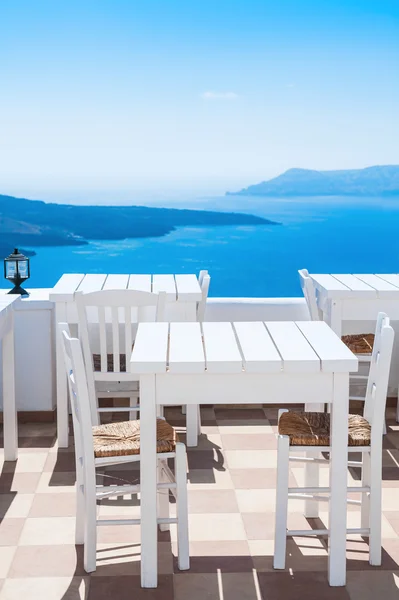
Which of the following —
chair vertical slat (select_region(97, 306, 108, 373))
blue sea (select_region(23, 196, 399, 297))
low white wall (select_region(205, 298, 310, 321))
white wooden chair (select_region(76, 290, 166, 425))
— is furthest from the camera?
blue sea (select_region(23, 196, 399, 297))

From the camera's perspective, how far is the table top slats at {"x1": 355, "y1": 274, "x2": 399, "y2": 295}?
3.96 metres

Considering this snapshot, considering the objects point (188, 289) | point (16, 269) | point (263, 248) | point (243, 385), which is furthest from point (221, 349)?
point (263, 248)

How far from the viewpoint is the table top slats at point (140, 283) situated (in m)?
4.01

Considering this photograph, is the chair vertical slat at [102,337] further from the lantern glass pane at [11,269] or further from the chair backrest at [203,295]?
the lantern glass pane at [11,269]

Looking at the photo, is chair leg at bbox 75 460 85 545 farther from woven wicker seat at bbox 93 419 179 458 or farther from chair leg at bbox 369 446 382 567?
chair leg at bbox 369 446 382 567

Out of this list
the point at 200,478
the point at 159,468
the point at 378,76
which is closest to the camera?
the point at 159,468

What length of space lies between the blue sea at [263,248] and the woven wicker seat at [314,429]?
10.9 metres

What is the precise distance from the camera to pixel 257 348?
2.59 metres

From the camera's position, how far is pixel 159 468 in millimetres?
2818

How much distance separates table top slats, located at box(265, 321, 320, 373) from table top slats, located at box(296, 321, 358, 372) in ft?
0.06

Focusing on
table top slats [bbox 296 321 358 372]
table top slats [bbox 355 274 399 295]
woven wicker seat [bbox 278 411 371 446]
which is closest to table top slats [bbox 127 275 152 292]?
table top slats [bbox 355 274 399 295]

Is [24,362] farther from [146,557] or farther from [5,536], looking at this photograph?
[146,557]

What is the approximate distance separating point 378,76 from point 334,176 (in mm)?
2164

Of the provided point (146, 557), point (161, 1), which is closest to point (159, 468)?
point (146, 557)
